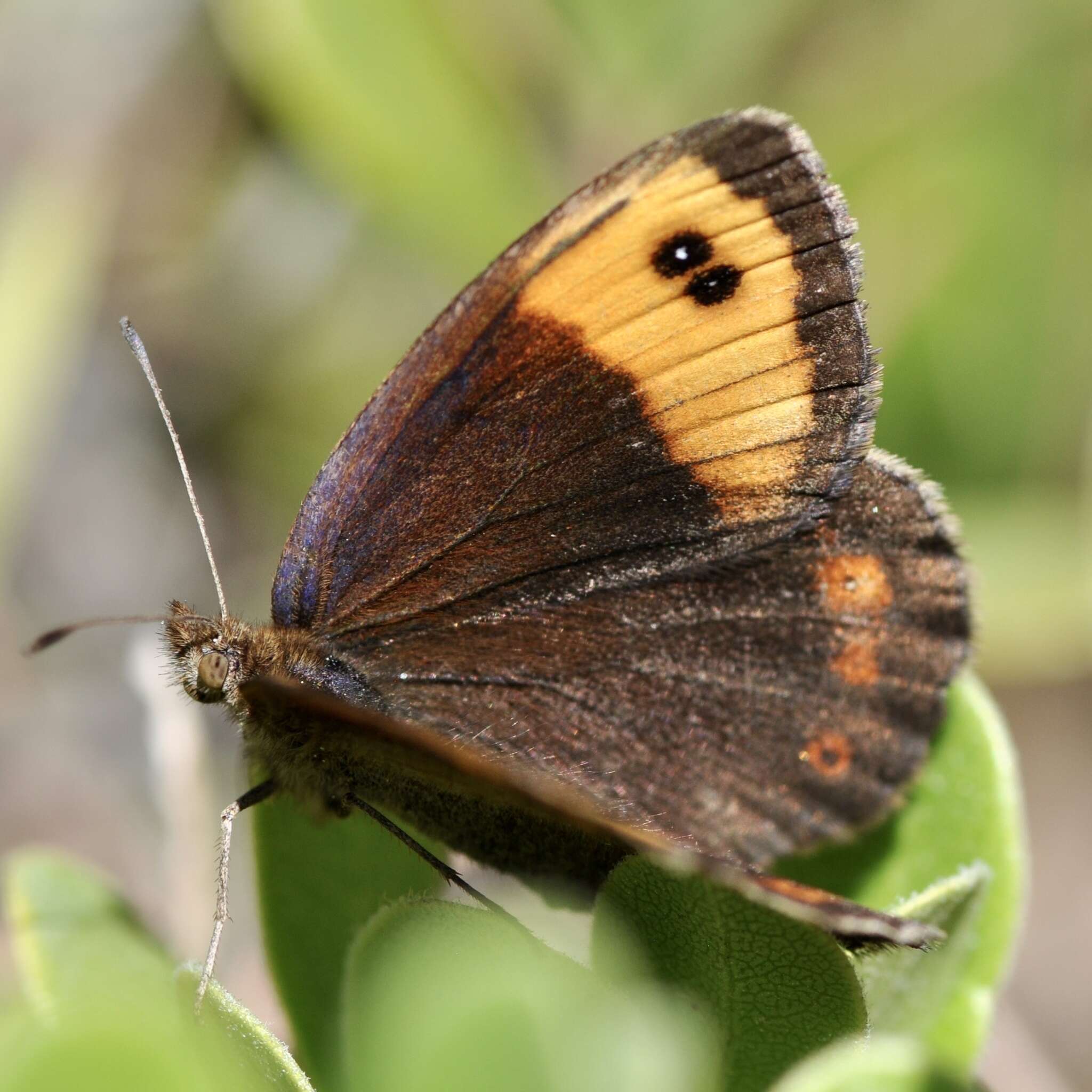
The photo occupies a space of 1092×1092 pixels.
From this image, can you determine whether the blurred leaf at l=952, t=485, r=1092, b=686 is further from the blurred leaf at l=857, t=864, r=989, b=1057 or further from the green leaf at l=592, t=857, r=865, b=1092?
the green leaf at l=592, t=857, r=865, b=1092

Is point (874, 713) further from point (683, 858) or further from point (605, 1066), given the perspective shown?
point (605, 1066)

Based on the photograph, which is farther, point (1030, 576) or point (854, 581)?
point (1030, 576)

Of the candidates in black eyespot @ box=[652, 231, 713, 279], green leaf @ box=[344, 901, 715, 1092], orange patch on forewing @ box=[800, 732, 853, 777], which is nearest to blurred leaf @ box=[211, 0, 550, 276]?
black eyespot @ box=[652, 231, 713, 279]

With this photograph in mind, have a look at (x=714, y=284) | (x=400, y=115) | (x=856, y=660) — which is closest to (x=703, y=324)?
(x=714, y=284)

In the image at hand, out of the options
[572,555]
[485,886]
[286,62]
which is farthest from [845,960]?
[286,62]

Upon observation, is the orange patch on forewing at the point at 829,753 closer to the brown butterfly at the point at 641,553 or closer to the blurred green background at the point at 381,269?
the brown butterfly at the point at 641,553

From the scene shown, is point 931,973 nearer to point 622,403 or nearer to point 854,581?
point 854,581

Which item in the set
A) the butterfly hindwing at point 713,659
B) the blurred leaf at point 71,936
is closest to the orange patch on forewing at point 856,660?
the butterfly hindwing at point 713,659
